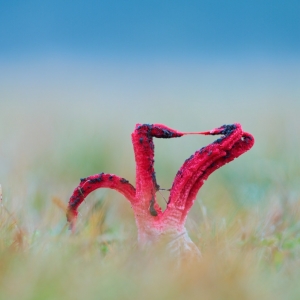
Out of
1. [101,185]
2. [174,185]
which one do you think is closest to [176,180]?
[174,185]

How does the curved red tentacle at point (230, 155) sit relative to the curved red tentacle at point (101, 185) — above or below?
above

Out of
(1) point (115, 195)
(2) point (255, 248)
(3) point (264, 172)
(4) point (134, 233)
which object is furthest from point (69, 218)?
(3) point (264, 172)

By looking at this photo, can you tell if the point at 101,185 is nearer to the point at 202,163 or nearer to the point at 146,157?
the point at 146,157

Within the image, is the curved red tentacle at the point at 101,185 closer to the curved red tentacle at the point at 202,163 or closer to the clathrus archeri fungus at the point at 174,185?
the clathrus archeri fungus at the point at 174,185

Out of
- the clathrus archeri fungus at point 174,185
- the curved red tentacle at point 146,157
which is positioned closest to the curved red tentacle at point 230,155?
the clathrus archeri fungus at point 174,185

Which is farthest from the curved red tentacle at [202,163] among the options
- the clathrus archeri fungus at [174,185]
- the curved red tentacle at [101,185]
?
the curved red tentacle at [101,185]

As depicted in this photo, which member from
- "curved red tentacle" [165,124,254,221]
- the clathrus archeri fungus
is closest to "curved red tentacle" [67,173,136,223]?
the clathrus archeri fungus

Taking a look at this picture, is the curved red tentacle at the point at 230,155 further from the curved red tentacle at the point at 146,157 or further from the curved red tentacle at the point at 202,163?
the curved red tentacle at the point at 146,157

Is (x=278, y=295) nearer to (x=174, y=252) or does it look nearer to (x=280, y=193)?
(x=174, y=252)
